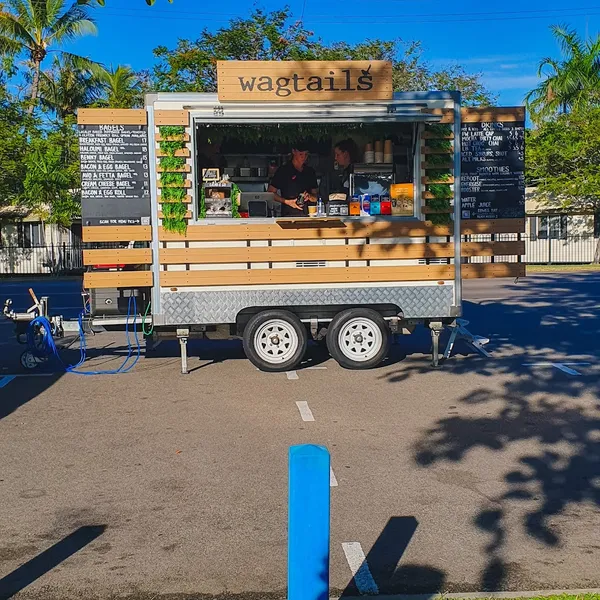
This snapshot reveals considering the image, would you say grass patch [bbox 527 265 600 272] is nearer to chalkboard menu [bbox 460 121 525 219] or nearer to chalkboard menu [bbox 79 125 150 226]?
chalkboard menu [bbox 460 121 525 219]

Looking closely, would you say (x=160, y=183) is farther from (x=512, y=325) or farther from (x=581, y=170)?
(x=581, y=170)

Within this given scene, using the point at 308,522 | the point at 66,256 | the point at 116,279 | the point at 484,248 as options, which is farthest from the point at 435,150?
the point at 66,256

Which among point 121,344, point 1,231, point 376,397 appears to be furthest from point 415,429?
point 1,231

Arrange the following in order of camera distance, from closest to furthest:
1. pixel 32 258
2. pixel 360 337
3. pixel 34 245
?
pixel 360 337 → pixel 32 258 → pixel 34 245

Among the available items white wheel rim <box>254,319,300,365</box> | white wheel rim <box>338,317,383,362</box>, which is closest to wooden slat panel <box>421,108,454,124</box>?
white wheel rim <box>338,317,383,362</box>

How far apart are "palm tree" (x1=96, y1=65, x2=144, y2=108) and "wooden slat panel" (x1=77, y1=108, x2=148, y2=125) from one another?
25276 millimetres

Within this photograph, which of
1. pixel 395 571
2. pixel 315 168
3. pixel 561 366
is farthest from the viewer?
pixel 315 168

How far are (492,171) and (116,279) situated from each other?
4.75 meters

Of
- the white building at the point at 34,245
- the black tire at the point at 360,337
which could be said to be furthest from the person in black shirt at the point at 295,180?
the white building at the point at 34,245

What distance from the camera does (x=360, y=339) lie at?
1009 cm

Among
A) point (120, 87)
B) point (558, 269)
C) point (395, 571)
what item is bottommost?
point (395, 571)

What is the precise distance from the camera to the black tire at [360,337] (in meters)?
10.0

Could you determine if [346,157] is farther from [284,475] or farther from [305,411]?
[284,475]

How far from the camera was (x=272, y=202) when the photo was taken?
34.3ft
